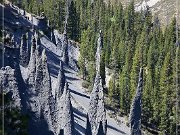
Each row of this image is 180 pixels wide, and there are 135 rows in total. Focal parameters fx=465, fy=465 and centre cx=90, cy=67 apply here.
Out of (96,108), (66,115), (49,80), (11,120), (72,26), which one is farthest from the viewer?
(72,26)

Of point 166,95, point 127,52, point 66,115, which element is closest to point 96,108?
point 66,115

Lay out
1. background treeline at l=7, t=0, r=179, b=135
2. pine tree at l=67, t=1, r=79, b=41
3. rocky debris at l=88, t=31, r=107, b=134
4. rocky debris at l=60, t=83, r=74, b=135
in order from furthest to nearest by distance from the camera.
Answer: pine tree at l=67, t=1, r=79, b=41
background treeline at l=7, t=0, r=179, b=135
rocky debris at l=88, t=31, r=107, b=134
rocky debris at l=60, t=83, r=74, b=135

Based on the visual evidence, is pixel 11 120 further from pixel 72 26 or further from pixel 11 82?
pixel 72 26

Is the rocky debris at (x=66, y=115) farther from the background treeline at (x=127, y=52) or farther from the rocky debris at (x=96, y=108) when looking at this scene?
the background treeline at (x=127, y=52)

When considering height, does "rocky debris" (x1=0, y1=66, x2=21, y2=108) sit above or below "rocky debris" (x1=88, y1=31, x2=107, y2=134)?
above

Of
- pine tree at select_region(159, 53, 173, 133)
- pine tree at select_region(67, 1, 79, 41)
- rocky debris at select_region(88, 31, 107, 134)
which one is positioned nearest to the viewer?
rocky debris at select_region(88, 31, 107, 134)

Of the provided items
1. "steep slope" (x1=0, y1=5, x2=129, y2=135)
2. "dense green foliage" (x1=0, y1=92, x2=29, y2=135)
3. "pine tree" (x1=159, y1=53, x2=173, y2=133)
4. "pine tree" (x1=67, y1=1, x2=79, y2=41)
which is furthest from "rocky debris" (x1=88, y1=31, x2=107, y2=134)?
"pine tree" (x1=67, y1=1, x2=79, y2=41)

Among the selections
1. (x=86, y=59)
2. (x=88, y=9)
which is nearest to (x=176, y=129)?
(x=86, y=59)

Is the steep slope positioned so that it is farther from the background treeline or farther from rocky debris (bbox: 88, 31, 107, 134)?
rocky debris (bbox: 88, 31, 107, 134)
